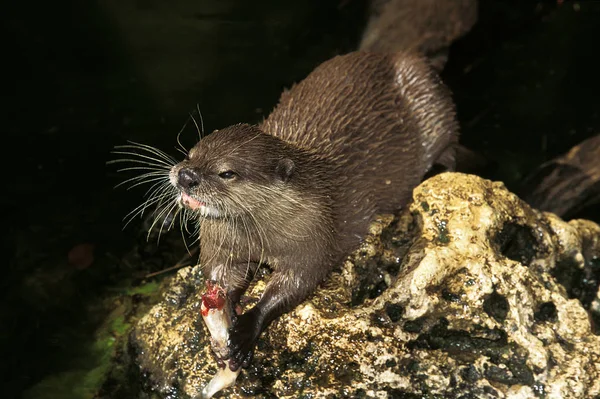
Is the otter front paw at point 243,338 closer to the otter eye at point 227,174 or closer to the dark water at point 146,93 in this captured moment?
the otter eye at point 227,174

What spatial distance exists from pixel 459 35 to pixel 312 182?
2170 millimetres

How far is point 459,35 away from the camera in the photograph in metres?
4.51

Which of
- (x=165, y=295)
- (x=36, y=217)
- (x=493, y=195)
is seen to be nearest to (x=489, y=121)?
(x=493, y=195)

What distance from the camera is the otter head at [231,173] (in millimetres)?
2488

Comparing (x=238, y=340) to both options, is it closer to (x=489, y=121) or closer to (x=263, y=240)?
(x=263, y=240)

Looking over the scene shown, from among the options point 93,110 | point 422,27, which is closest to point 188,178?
point 93,110

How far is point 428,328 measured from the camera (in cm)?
262

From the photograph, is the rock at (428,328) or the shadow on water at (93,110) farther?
the shadow on water at (93,110)

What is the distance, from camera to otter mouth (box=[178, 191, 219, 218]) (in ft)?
8.23

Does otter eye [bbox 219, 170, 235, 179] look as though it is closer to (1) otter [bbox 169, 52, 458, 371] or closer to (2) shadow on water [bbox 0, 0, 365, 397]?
(1) otter [bbox 169, 52, 458, 371]

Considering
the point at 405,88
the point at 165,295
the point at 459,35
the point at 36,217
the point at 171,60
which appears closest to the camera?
the point at 165,295

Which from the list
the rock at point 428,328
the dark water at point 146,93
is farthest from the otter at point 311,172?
the dark water at point 146,93

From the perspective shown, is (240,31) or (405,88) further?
(240,31)

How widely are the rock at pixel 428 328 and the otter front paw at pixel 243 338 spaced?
8cm
